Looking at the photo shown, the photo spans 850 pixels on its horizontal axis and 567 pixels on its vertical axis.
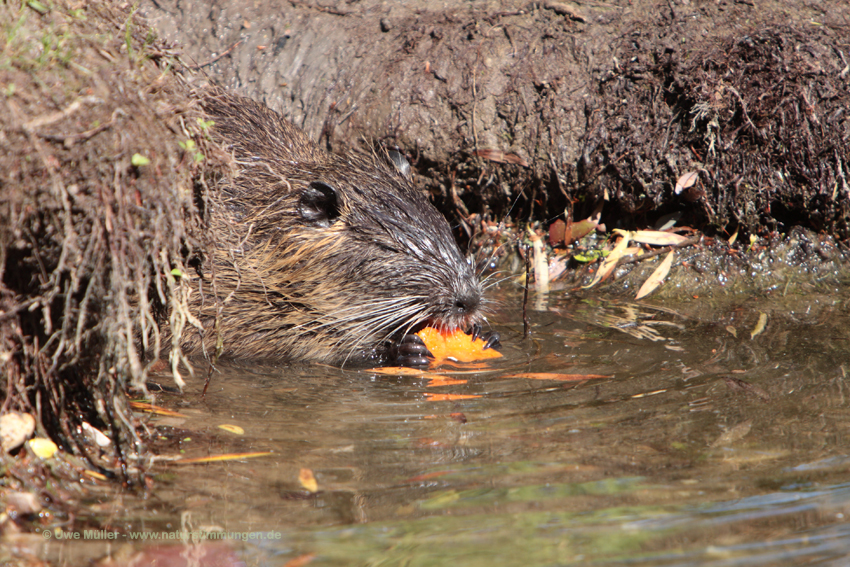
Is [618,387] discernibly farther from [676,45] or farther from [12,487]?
[676,45]

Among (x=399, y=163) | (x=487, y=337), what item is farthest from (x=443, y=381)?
(x=399, y=163)

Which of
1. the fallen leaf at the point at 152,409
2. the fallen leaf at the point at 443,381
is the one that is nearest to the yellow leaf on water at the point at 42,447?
the fallen leaf at the point at 152,409

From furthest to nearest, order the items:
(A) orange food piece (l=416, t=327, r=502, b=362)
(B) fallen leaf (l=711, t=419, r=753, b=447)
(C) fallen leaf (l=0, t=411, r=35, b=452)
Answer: (A) orange food piece (l=416, t=327, r=502, b=362), (B) fallen leaf (l=711, t=419, r=753, b=447), (C) fallen leaf (l=0, t=411, r=35, b=452)

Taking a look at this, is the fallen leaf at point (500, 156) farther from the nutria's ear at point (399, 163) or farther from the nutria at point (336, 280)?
the nutria at point (336, 280)

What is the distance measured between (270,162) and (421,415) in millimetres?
2495

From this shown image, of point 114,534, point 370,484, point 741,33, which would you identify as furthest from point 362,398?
point 741,33

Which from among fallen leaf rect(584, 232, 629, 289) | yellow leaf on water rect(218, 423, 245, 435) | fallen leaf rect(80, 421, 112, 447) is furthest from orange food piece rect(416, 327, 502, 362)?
fallen leaf rect(80, 421, 112, 447)

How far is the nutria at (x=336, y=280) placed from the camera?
468 cm

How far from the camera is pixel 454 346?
15.0 ft

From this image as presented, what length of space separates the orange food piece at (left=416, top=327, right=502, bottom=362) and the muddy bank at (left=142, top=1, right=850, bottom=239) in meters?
1.97

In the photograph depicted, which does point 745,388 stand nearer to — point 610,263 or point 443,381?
point 443,381

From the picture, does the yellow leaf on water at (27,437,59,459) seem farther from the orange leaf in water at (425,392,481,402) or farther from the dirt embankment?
the orange leaf in water at (425,392,481,402)

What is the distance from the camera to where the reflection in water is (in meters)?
2.34

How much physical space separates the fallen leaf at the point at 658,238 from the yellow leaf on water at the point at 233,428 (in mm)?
3985
